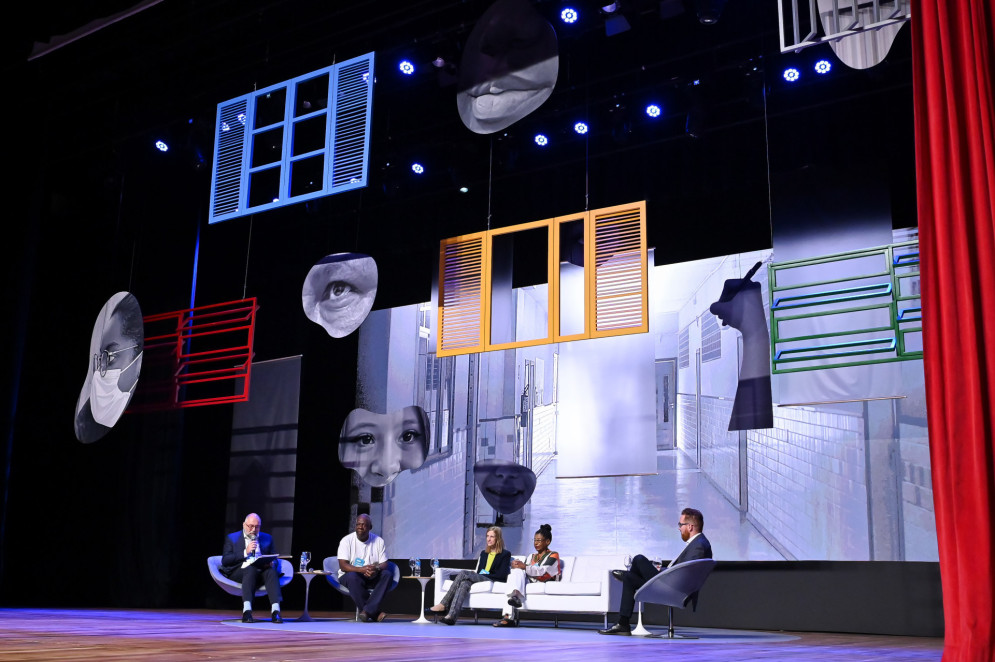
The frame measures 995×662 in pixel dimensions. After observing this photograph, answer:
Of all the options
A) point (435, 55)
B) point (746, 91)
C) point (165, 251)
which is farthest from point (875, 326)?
point (165, 251)

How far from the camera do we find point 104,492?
33.5 feet

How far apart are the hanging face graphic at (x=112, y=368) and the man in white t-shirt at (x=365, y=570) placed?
8.85 ft

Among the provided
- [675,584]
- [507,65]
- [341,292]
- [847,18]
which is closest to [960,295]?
[847,18]

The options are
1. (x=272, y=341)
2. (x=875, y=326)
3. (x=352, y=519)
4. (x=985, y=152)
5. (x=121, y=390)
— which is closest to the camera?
(x=985, y=152)

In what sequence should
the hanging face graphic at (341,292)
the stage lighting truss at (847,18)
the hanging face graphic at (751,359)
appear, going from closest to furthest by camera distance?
1. the stage lighting truss at (847,18)
2. the hanging face graphic at (751,359)
3. the hanging face graphic at (341,292)

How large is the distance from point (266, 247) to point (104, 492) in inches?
131

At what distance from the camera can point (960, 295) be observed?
12.1 ft

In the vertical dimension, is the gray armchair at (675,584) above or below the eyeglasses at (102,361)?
below

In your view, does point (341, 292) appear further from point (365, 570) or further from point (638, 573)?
point (638, 573)

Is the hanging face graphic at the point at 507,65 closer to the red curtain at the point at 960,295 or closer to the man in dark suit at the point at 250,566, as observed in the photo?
the red curtain at the point at 960,295

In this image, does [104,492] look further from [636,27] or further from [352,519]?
[636,27]

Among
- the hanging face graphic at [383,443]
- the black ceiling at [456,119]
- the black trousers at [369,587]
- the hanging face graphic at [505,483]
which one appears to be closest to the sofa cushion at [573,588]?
the black trousers at [369,587]

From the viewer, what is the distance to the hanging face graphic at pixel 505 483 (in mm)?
9000

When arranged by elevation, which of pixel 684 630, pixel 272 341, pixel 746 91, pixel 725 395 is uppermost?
pixel 746 91
